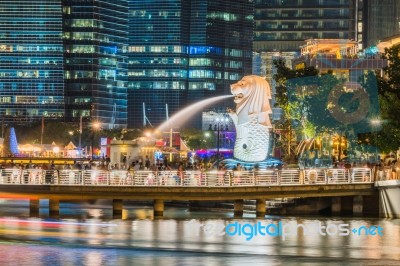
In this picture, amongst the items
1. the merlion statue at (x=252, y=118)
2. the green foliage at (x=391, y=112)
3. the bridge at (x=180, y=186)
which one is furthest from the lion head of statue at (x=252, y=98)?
the bridge at (x=180, y=186)

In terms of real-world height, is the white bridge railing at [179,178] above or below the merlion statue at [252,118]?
below

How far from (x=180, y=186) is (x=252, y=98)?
50.1ft

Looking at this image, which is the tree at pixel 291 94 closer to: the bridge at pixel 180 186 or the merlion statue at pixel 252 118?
the merlion statue at pixel 252 118

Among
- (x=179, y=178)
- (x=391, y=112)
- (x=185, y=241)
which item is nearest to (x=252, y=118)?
(x=391, y=112)

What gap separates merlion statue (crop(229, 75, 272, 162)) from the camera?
304 feet

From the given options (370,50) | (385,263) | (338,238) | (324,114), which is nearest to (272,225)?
(338,238)

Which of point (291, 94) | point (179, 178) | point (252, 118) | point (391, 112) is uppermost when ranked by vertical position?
point (291, 94)

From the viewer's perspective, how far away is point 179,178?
268ft

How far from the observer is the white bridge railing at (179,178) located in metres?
80.8

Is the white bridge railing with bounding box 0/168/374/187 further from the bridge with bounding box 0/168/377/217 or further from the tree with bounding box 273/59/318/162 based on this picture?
the tree with bounding box 273/59/318/162

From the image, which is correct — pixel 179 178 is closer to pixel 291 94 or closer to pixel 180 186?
pixel 180 186

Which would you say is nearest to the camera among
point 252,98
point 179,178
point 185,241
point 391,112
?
point 185,241

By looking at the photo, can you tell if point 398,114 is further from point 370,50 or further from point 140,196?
point 370,50

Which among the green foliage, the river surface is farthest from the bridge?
the green foliage
